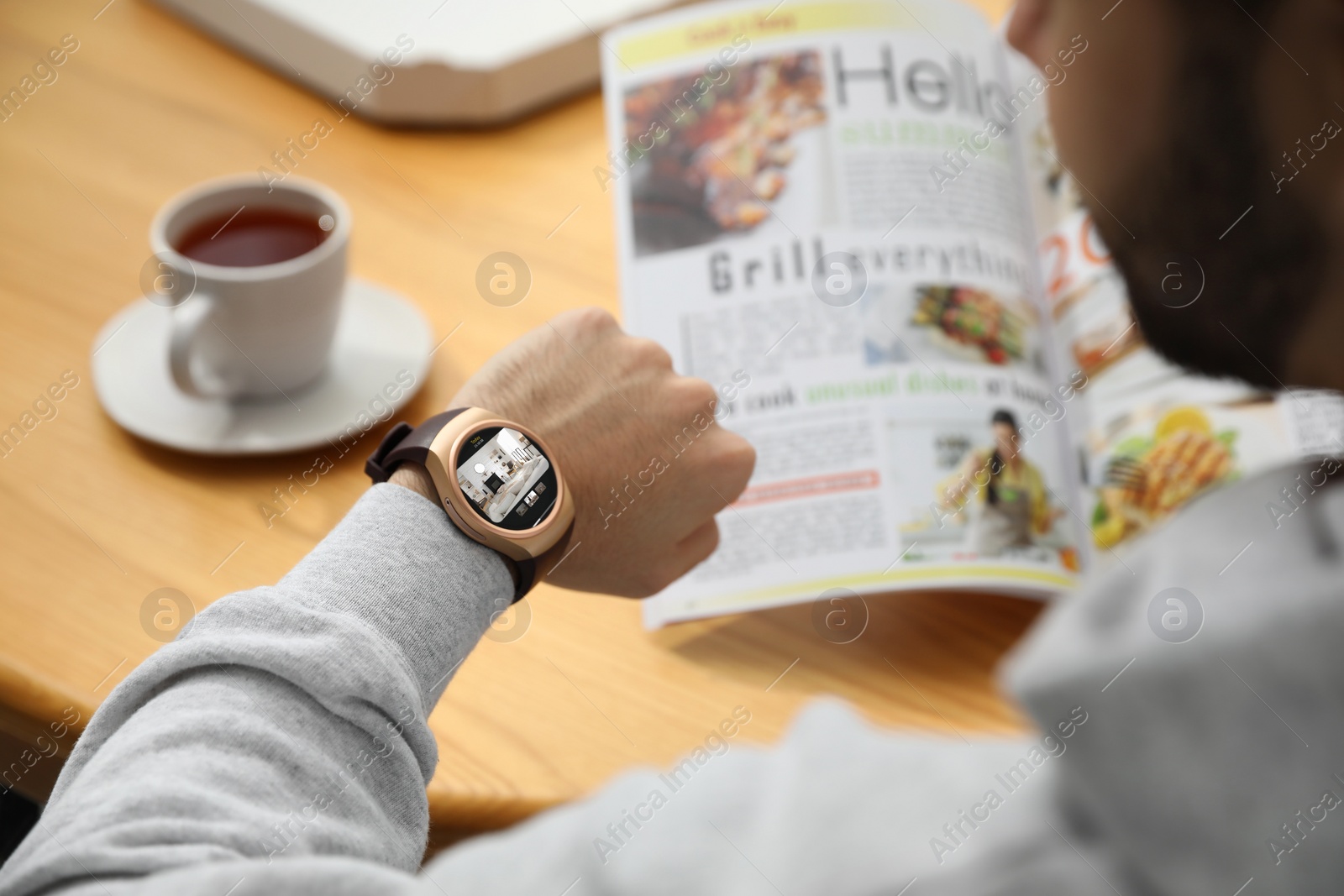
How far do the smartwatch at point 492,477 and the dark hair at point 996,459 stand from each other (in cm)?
25

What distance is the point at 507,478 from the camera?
576 millimetres

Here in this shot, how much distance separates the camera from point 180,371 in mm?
681

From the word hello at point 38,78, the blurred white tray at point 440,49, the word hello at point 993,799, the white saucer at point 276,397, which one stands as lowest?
the white saucer at point 276,397

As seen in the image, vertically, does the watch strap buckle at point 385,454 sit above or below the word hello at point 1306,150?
below

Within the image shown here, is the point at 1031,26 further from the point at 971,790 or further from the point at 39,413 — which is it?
the point at 39,413

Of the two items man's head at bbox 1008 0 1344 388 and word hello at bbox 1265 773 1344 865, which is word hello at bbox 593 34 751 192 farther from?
word hello at bbox 1265 773 1344 865

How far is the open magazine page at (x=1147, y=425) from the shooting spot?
2.19ft

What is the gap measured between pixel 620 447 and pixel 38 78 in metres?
0.69

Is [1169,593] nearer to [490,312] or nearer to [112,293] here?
[490,312]

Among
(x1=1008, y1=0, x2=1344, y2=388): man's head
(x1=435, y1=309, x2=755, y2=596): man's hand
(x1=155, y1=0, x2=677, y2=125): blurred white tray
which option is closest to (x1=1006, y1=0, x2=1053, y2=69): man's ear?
(x1=1008, y1=0, x2=1344, y2=388): man's head

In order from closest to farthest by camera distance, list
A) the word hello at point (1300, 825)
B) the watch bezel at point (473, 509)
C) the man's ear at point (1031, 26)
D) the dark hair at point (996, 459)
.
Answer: the word hello at point (1300, 825) → the man's ear at point (1031, 26) → the watch bezel at point (473, 509) → the dark hair at point (996, 459)

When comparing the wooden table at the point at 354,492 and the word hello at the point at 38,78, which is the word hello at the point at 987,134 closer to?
the wooden table at the point at 354,492

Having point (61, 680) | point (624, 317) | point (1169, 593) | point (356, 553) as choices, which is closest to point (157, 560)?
point (61, 680)

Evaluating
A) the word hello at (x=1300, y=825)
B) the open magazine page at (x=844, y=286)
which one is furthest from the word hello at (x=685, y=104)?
the word hello at (x=1300, y=825)
